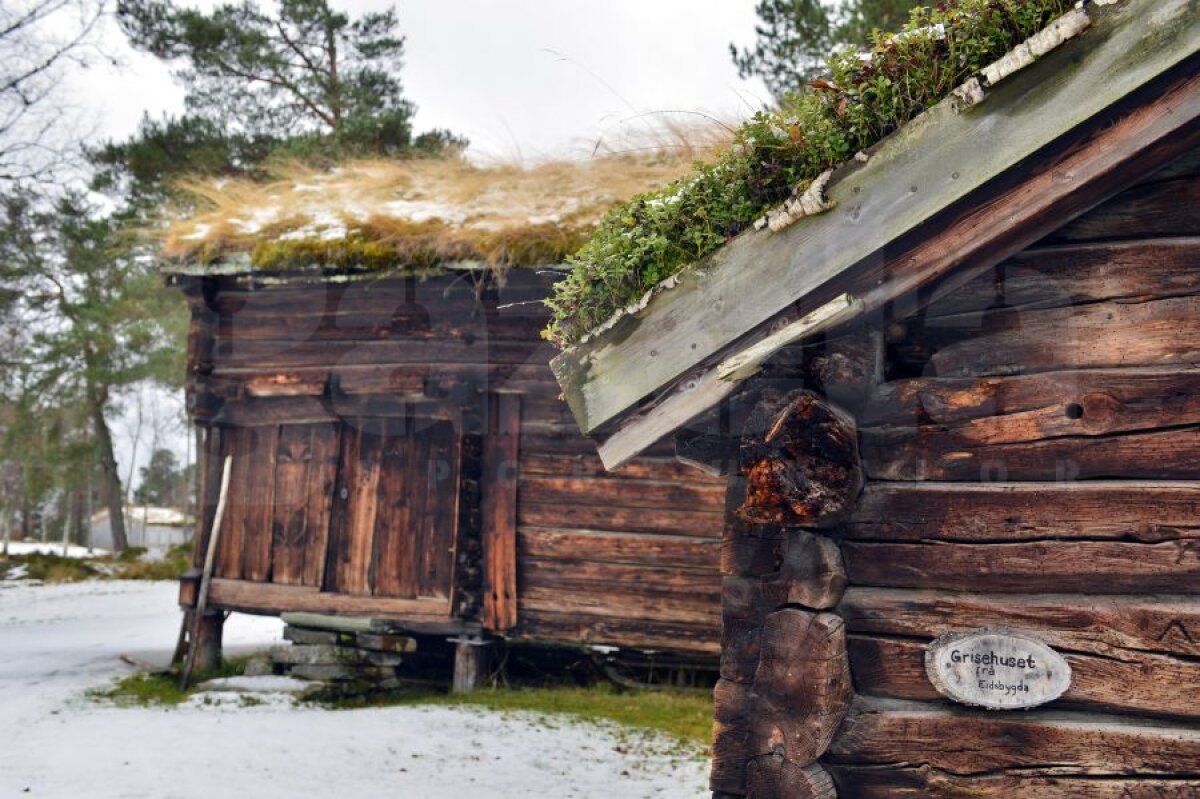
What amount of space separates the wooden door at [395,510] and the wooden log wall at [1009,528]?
5.61m

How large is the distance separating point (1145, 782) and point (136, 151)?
1863 centimetres

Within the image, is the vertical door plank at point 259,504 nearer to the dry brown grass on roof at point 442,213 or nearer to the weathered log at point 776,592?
the dry brown grass on roof at point 442,213

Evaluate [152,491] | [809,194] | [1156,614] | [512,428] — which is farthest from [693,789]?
[152,491]

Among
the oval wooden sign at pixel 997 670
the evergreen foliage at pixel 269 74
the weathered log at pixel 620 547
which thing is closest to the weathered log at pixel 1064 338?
the oval wooden sign at pixel 997 670

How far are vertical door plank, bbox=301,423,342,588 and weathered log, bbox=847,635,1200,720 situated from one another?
656cm

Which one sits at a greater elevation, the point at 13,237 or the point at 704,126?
the point at 13,237

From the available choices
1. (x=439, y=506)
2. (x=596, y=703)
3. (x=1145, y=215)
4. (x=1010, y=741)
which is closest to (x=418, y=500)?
(x=439, y=506)

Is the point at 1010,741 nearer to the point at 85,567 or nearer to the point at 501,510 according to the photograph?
the point at 501,510

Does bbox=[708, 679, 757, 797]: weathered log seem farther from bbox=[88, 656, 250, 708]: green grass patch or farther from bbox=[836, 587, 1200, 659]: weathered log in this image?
bbox=[88, 656, 250, 708]: green grass patch

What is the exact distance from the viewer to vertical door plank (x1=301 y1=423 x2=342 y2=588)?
8.64 meters

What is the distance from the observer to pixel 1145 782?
2580 millimetres

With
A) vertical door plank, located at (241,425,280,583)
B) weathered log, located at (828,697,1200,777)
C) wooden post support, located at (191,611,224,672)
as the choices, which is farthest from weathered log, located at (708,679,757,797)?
wooden post support, located at (191,611,224,672)

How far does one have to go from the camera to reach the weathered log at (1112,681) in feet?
8.43

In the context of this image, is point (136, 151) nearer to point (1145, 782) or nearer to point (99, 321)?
point (99, 321)
